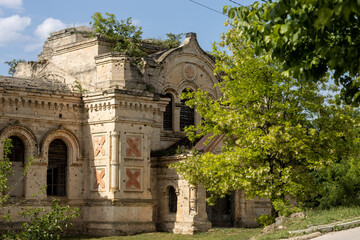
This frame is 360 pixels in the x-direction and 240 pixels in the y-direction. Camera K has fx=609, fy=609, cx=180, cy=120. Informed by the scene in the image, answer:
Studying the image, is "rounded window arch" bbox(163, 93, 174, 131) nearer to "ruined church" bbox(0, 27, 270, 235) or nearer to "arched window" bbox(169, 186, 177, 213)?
"ruined church" bbox(0, 27, 270, 235)

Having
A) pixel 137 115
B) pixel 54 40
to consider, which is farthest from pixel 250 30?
pixel 54 40

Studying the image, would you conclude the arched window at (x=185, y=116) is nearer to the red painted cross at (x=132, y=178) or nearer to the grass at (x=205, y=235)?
the red painted cross at (x=132, y=178)

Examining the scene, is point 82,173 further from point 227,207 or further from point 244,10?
point 244,10

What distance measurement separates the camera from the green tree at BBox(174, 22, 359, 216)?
2408cm

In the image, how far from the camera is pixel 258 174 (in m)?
24.0

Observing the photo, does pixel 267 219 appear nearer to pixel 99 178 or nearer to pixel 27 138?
pixel 99 178

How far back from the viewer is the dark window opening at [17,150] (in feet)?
100

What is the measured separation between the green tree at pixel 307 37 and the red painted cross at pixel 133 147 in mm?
20094

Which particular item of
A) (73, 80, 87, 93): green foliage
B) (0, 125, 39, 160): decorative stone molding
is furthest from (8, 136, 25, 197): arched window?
(73, 80, 87, 93): green foliage

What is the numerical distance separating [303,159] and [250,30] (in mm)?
14155

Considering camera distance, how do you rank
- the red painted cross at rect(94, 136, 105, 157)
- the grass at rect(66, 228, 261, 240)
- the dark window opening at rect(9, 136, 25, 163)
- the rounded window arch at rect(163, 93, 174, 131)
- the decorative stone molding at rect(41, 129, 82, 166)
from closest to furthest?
the grass at rect(66, 228, 261, 240)
the dark window opening at rect(9, 136, 25, 163)
the red painted cross at rect(94, 136, 105, 157)
the decorative stone molding at rect(41, 129, 82, 166)
the rounded window arch at rect(163, 93, 174, 131)

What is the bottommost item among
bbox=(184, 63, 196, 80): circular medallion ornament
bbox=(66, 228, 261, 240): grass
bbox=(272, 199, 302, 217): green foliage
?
bbox=(66, 228, 261, 240): grass

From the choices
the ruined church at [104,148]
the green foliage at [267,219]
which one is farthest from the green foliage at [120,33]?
the green foliage at [267,219]

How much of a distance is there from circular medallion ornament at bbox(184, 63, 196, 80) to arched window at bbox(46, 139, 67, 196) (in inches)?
356
